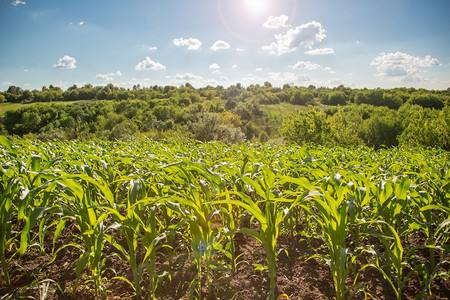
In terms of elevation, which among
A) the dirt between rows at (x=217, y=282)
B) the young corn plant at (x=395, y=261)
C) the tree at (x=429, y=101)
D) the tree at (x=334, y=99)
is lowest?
the dirt between rows at (x=217, y=282)

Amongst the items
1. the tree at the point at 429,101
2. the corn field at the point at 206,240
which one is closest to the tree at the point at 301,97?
the tree at the point at 429,101

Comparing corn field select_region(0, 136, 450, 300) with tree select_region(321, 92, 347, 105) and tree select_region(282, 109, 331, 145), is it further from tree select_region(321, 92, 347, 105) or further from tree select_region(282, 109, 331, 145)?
tree select_region(321, 92, 347, 105)

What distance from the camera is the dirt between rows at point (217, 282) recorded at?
2.10m

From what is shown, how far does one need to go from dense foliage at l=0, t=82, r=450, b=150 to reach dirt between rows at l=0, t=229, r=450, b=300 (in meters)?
5.33

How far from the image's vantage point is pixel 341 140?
30.7 metres

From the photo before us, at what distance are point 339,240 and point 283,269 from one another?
3.28ft

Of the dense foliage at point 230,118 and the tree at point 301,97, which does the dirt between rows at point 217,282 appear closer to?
the dense foliage at point 230,118

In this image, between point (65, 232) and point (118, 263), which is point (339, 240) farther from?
point (65, 232)

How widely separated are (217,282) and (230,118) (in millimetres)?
52518

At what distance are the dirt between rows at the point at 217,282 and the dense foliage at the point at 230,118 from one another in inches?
210

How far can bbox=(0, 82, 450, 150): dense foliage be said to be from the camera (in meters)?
29.5

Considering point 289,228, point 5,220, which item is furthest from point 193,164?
point 289,228

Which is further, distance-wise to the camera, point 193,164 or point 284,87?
point 284,87

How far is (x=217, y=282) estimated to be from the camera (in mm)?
2252
